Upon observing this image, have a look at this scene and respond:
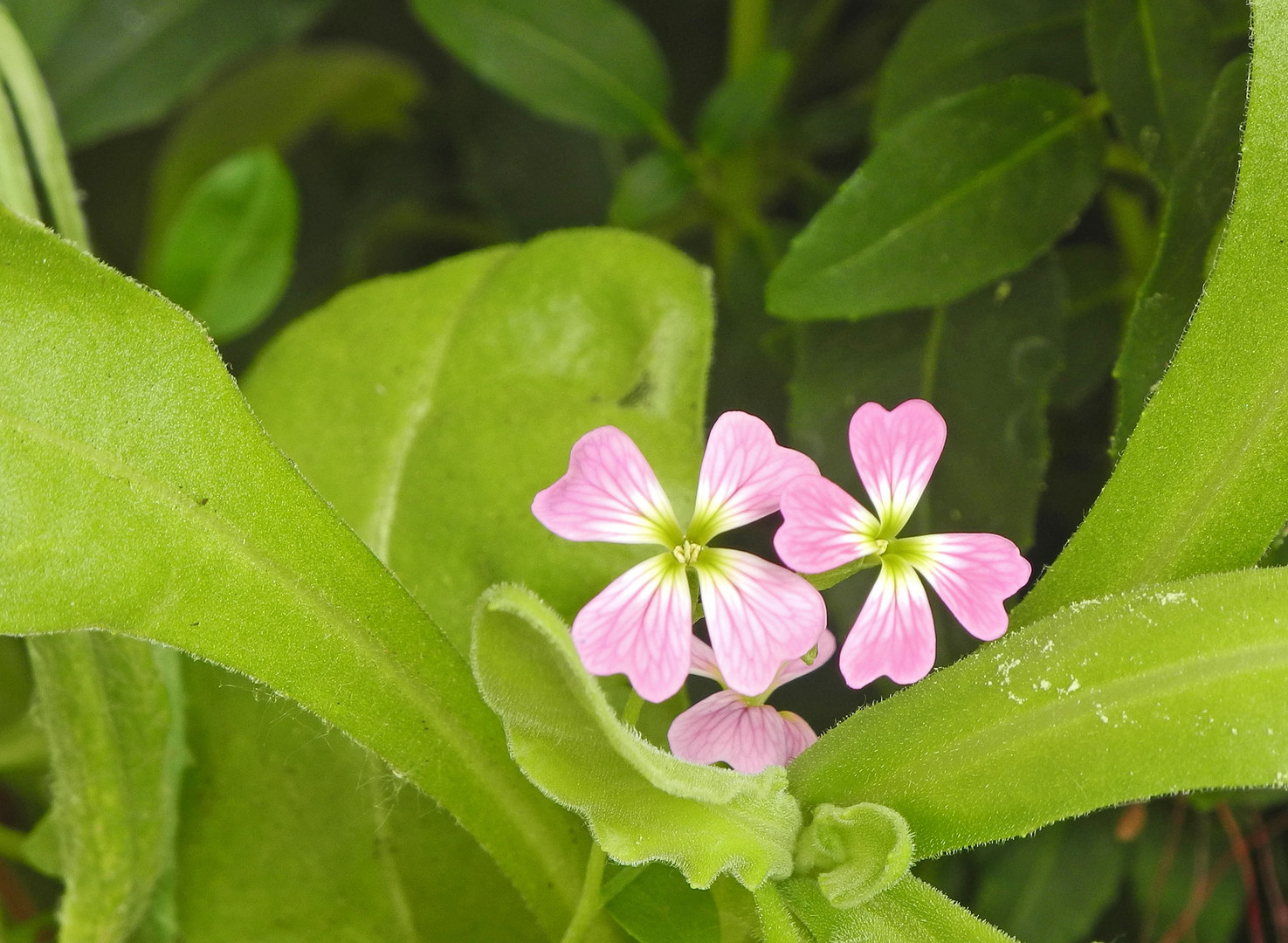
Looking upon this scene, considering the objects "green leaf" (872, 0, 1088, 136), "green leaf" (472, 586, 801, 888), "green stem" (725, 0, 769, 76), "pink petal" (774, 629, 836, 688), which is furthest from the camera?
"green stem" (725, 0, 769, 76)

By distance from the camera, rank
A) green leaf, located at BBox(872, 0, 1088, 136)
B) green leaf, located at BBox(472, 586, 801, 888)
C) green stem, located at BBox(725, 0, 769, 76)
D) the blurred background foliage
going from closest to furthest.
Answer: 1. green leaf, located at BBox(472, 586, 801, 888)
2. the blurred background foliage
3. green leaf, located at BBox(872, 0, 1088, 136)
4. green stem, located at BBox(725, 0, 769, 76)

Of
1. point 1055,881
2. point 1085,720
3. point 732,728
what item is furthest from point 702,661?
point 1055,881

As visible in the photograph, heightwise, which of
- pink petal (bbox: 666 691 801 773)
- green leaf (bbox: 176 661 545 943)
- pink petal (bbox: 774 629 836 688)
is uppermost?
pink petal (bbox: 774 629 836 688)

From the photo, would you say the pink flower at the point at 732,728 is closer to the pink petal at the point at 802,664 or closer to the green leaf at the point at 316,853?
the pink petal at the point at 802,664

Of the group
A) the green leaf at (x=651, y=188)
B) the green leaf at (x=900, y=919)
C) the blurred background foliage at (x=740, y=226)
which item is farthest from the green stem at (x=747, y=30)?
the green leaf at (x=900, y=919)

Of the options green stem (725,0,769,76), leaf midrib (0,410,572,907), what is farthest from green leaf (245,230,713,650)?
green stem (725,0,769,76)

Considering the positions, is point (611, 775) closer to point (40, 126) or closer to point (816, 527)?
point (816, 527)

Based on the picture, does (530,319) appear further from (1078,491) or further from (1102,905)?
(1102,905)

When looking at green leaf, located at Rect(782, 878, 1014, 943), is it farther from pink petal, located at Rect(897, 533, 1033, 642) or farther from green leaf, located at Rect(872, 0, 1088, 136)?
green leaf, located at Rect(872, 0, 1088, 136)
